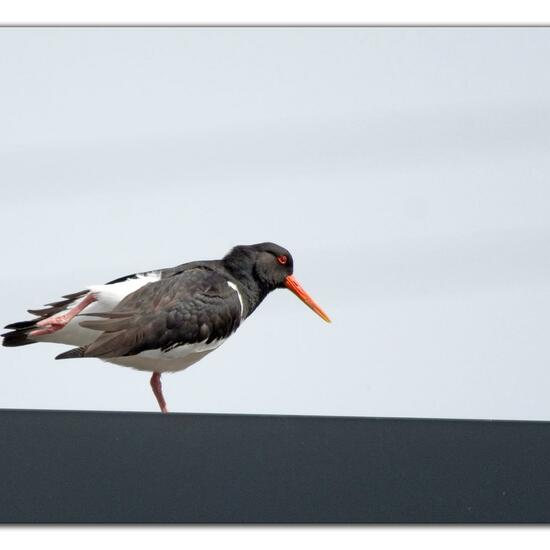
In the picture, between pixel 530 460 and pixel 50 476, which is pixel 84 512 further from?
pixel 530 460

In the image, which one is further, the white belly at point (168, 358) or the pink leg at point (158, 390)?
the pink leg at point (158, 390)

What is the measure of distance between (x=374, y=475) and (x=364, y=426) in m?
0.20

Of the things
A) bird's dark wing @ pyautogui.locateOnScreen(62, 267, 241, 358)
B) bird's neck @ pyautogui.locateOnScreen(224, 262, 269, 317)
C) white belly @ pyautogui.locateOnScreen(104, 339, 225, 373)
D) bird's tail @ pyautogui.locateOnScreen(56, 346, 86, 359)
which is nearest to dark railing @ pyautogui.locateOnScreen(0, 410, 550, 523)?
bird's tail @ pyautogui.locateOnScreen(56, 346, 86, 359)

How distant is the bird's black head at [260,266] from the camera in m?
7.39

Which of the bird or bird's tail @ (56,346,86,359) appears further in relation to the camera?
the bird

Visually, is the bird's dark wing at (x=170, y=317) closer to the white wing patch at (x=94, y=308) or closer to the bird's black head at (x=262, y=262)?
the white wing patch at (x=94, y=308)

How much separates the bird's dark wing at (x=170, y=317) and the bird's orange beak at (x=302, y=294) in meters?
0.71

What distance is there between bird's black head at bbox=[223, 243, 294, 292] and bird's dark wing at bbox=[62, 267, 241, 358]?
1.06 ft

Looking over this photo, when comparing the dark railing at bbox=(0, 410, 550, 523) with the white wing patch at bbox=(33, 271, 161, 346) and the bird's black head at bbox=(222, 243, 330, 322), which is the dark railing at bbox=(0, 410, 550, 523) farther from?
the bird's black head at bbox=(222, 243, 330, 322)

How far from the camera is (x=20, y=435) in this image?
483cm

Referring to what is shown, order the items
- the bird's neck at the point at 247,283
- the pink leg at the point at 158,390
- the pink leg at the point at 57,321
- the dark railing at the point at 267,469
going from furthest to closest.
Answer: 1. the pink leg at the point at 158,390
2. the bird's neck at the point at 247,283
3. the pink leg at the point at 57,321
4. the dark railing at the point at 267,469

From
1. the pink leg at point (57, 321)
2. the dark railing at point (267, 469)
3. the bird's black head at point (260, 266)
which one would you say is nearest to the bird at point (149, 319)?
the pink leg at point (57, 321)

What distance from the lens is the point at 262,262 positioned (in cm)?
747

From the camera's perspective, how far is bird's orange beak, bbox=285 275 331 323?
7.75 m
